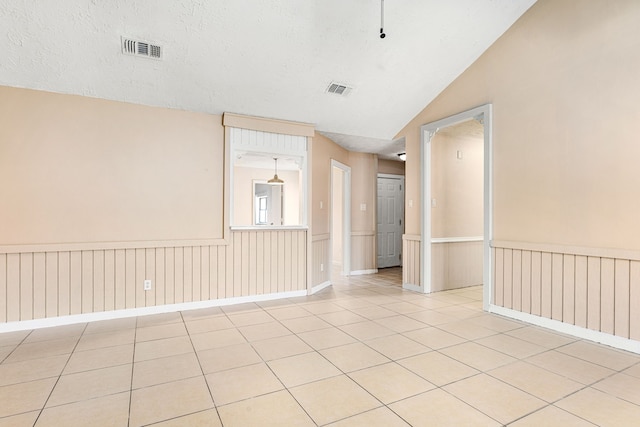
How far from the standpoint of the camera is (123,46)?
10.4ft

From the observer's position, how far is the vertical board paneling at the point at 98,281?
3623 millimetres

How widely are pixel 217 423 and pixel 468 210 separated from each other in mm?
4771

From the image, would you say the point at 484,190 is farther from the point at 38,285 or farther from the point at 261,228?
the point at 38,285

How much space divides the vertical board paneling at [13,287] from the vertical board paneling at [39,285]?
126 millimetres

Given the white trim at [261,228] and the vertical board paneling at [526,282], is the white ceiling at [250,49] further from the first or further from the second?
the vertical board paneling at [526,282]

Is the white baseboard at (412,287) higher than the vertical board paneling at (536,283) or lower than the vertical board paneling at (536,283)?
lower

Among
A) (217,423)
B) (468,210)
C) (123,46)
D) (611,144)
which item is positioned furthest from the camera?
(468,210)

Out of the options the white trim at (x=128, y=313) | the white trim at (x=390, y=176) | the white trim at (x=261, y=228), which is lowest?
the white trim at (x=128, y=313)

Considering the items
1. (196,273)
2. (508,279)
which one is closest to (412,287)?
(508,279)

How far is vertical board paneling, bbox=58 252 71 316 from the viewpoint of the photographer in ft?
11.4

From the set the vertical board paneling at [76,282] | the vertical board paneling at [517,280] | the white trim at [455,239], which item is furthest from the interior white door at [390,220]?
the vertical board paneling at [76,282]

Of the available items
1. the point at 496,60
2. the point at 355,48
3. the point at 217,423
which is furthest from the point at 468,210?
the point at 217,423

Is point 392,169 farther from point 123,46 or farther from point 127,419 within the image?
point 127,419

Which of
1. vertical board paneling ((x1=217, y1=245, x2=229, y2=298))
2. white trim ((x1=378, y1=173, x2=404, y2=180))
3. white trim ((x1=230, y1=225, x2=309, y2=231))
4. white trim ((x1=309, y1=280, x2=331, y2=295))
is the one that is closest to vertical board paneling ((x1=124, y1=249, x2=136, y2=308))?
vertical board paneling ((x1=217, y1=245, x2=229, y2=298))
